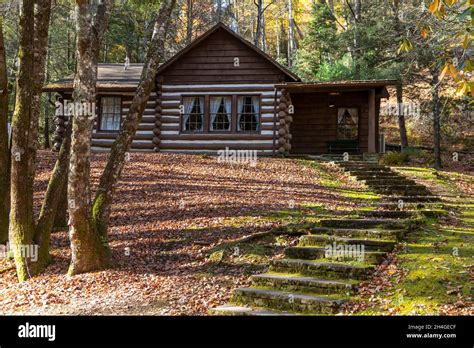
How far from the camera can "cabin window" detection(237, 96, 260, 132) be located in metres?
24.6

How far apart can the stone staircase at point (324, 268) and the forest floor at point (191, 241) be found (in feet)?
1.18

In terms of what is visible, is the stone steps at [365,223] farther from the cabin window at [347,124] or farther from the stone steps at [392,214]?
the cabin window at [347,124]

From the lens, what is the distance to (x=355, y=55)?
3008 centimetres

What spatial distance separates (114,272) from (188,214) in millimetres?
3987

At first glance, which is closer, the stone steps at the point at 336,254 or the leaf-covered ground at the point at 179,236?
the leaf-covered ground at the point at 179,236

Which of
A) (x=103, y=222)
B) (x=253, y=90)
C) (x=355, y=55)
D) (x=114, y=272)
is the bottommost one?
A: (x=114, y=272)

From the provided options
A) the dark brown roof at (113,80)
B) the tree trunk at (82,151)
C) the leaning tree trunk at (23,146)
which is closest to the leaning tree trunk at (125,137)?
the tree trunk at (82,151)

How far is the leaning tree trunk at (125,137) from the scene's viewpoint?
10273 mm

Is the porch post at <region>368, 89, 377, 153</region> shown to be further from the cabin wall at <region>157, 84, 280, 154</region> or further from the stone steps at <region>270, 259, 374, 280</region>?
the stone steps at <region>270, 259, 374, 280</region>

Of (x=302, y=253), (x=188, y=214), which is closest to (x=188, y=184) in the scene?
(x=188, y=214)

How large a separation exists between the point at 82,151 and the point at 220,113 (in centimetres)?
1573

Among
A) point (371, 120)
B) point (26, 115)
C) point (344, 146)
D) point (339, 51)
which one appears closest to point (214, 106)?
point (344, 146)

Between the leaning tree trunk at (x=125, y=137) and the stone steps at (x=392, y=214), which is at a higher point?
the leaning tree trunk at (x=125, y=137)
